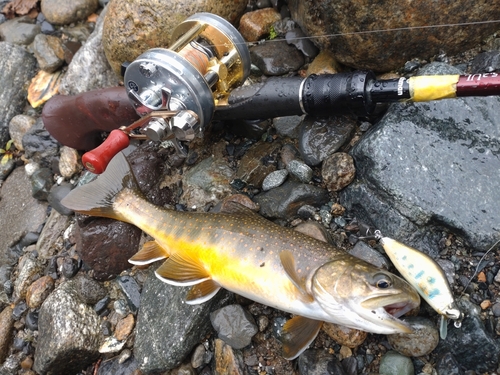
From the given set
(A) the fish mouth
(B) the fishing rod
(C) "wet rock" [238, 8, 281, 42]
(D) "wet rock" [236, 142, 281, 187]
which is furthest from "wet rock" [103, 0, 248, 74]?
(A) the fish mouth

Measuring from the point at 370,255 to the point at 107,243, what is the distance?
2212 mm

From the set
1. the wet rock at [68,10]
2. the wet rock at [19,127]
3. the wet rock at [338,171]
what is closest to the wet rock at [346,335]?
the wet rock at [338,171]

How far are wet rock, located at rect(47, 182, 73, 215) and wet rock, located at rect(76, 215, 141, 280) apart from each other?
70 centimetres

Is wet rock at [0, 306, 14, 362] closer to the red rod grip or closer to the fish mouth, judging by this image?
the red rod grip

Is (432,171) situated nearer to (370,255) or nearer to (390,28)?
(370,255)

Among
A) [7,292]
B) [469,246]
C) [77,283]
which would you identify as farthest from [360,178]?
[7,292]

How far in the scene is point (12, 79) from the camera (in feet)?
18.8

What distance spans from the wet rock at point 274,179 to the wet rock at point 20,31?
13.8 ft

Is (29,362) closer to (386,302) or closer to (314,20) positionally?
(386,302)

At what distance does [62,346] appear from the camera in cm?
374

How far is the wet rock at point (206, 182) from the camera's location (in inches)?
159

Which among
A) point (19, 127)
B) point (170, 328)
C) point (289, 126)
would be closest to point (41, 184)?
point (19, 127)

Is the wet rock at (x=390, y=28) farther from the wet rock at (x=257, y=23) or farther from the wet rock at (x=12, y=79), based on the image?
the wet rock at (x=12, y=79)

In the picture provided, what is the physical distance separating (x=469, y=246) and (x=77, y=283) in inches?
129
